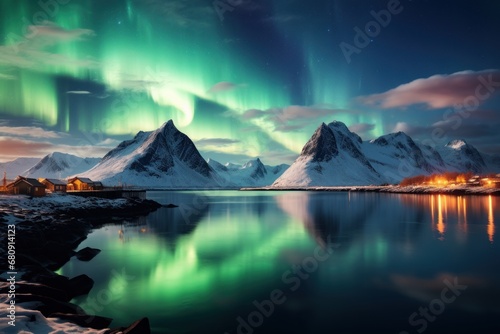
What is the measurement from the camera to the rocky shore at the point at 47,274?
13.0 meters

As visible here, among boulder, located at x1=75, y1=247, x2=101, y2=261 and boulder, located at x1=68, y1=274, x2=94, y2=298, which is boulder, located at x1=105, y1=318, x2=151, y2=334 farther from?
boulder, located at x1=75, y1=247, x2=101, y2=261

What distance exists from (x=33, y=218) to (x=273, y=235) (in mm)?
28005

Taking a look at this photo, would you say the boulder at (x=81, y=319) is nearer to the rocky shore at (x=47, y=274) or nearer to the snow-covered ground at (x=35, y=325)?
the rocky shore at (x=47, y=274)

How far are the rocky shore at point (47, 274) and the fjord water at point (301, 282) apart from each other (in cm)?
148

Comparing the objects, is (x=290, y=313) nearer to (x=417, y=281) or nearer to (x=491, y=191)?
(x=417, y=281)

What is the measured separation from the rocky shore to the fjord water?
1478mm

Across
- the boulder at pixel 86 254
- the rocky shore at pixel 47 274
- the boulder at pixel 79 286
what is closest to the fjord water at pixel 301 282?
the boulder at pixel 79 286

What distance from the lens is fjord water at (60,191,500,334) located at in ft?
54.5

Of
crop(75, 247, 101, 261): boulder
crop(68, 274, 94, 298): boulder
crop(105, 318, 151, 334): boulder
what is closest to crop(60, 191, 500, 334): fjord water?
crop(68, 274, 94, 298): boulder

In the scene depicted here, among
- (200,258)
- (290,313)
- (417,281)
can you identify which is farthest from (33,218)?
(417,281)

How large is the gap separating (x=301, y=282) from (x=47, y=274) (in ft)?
51.3

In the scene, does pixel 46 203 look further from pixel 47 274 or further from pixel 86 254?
pixel 47 274

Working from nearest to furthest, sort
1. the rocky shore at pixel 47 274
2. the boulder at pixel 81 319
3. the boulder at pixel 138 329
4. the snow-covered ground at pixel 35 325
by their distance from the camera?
the snow-covered ground at pixel 35 325 → the boulder at pixel 138 329 → the rocky shore at pixel 47 274 → the boulder at pixel 81 319

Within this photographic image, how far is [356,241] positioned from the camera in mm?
38844
